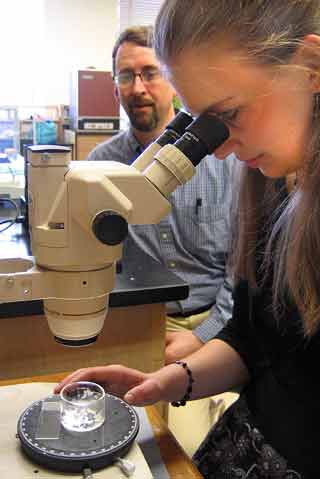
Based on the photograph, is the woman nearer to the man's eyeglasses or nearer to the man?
the man

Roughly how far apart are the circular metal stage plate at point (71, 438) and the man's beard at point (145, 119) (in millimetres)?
1266

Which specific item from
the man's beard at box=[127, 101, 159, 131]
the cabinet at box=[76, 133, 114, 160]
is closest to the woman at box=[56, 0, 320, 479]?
the man's beard at box=[127, 101, 159, 131]

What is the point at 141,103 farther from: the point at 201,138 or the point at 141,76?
the point at 201,138

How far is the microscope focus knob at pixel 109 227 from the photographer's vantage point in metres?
0.57

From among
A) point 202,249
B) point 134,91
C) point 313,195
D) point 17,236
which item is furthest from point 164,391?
point 134,91

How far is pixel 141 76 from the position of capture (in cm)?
185

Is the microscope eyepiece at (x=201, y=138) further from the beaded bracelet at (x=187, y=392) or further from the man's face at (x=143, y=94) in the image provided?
the man's face at (x=143, y=94)

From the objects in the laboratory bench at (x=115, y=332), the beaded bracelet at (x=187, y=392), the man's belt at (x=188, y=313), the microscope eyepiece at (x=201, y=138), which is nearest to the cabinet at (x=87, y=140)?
the man's belt at (x=188, y=313)

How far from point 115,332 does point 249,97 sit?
63cm

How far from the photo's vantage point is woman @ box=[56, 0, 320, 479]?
628 mm

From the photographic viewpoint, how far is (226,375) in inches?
38.4

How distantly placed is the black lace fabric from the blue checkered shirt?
2.28 feet

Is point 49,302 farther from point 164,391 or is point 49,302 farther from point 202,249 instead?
point 202,249

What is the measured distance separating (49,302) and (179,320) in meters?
1.02
